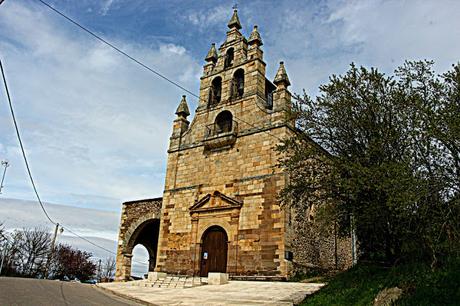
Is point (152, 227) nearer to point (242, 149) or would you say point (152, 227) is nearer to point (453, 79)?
point (242, 149)

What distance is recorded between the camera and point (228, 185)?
1708 centimetres

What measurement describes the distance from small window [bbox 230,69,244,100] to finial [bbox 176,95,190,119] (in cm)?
308

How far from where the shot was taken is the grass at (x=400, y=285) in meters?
6.53

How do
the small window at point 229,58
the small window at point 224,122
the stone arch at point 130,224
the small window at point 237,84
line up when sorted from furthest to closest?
the stone arch at point 130,224 < the small window at point 229,58 < the small window at point 237,84 < the small window at point 224,122

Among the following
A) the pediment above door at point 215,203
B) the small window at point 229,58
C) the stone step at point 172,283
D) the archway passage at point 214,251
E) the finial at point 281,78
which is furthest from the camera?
the small window at point 229,58

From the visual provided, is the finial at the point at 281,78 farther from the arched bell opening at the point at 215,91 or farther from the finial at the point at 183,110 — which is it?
the finial at the point at 183,110

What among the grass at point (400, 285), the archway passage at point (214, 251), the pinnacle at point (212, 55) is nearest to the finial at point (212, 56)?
the pinnacle at point (212, 55)

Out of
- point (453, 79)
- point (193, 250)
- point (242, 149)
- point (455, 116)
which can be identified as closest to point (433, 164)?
point (455, 116)

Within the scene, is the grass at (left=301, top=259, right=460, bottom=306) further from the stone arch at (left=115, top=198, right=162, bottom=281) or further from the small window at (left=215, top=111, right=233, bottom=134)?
the stone arch at (left=115, top=198, right=162, bottom=281)

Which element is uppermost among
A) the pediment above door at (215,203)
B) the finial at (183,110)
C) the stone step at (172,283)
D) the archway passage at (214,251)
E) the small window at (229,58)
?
the small window at (229,58)

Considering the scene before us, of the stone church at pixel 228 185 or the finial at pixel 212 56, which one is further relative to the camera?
the finial at pixel 212 56

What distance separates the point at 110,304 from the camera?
888 centimetres

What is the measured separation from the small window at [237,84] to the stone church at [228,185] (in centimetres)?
5

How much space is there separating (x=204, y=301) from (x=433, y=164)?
624cm
